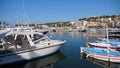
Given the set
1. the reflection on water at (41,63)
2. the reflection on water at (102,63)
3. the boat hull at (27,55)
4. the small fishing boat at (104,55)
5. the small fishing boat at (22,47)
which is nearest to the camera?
the boat hull at (27,55)

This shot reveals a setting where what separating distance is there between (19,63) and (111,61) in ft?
36.5

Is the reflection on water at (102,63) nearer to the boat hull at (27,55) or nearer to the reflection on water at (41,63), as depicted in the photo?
the reflection on water at (41,63)

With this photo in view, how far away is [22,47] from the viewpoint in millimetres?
24562

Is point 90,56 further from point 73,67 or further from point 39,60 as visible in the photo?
point 39,60

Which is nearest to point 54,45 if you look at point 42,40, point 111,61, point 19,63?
point 42,40

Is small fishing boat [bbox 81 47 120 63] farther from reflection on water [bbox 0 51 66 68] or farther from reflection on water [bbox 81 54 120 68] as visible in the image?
reflection on water [bbox 0 51 66 68]

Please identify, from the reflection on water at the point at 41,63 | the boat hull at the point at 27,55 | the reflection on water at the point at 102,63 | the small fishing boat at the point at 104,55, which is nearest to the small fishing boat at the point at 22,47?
the boat hull at the point at 27,55

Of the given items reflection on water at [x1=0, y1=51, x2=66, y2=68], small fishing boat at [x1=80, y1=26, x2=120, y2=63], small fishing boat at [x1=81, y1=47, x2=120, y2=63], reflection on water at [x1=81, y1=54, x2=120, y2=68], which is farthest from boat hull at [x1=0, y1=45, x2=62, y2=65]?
small fishing boat at [x1=80, y1=26, x2=120, y2=63]

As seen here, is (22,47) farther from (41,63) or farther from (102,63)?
(102,63)

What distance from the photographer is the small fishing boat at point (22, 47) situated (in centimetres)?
2180

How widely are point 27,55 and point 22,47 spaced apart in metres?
1.38

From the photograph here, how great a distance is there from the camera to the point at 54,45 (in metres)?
27.8

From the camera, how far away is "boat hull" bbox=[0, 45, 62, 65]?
846 inches

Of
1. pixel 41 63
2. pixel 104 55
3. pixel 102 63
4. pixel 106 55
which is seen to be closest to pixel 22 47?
pixel 41 63
